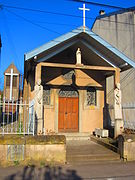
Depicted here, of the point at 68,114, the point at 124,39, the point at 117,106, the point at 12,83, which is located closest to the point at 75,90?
the point at 68,114

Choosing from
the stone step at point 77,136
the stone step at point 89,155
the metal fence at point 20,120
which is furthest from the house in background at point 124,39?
the metal fence at point 20,120

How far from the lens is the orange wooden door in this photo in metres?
11.1

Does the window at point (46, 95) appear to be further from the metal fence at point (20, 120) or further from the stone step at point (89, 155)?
the stone step at point (89, 155)

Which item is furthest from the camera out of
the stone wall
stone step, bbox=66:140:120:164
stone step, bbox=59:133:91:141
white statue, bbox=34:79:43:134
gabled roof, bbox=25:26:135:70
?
stone step, bbox=59:133:91:141

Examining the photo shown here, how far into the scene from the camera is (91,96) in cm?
1176

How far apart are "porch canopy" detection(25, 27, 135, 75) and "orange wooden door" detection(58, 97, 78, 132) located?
2801 mm

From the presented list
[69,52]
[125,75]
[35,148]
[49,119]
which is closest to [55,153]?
[35,148]

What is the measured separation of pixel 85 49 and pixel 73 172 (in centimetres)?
646

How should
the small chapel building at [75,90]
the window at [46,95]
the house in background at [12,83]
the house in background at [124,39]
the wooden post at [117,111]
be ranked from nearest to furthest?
the wooden post at [117,111] → the small chapel building at [75,90] → the window at [46,95] → the house in background at [124,39] → the house in background at [12,83]

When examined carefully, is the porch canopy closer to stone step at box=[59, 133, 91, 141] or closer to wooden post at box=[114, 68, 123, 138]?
wooden post at box=[114, 68, 123, 138]

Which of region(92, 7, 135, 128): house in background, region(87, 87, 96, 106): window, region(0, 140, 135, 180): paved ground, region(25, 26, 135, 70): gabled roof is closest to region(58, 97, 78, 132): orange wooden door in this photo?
region(87, 87, 96, 106): window

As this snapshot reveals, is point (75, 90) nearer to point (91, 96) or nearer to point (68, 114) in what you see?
point (91, 96)

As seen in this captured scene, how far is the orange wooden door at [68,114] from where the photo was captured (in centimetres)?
1113

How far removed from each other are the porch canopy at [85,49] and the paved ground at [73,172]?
431cm
